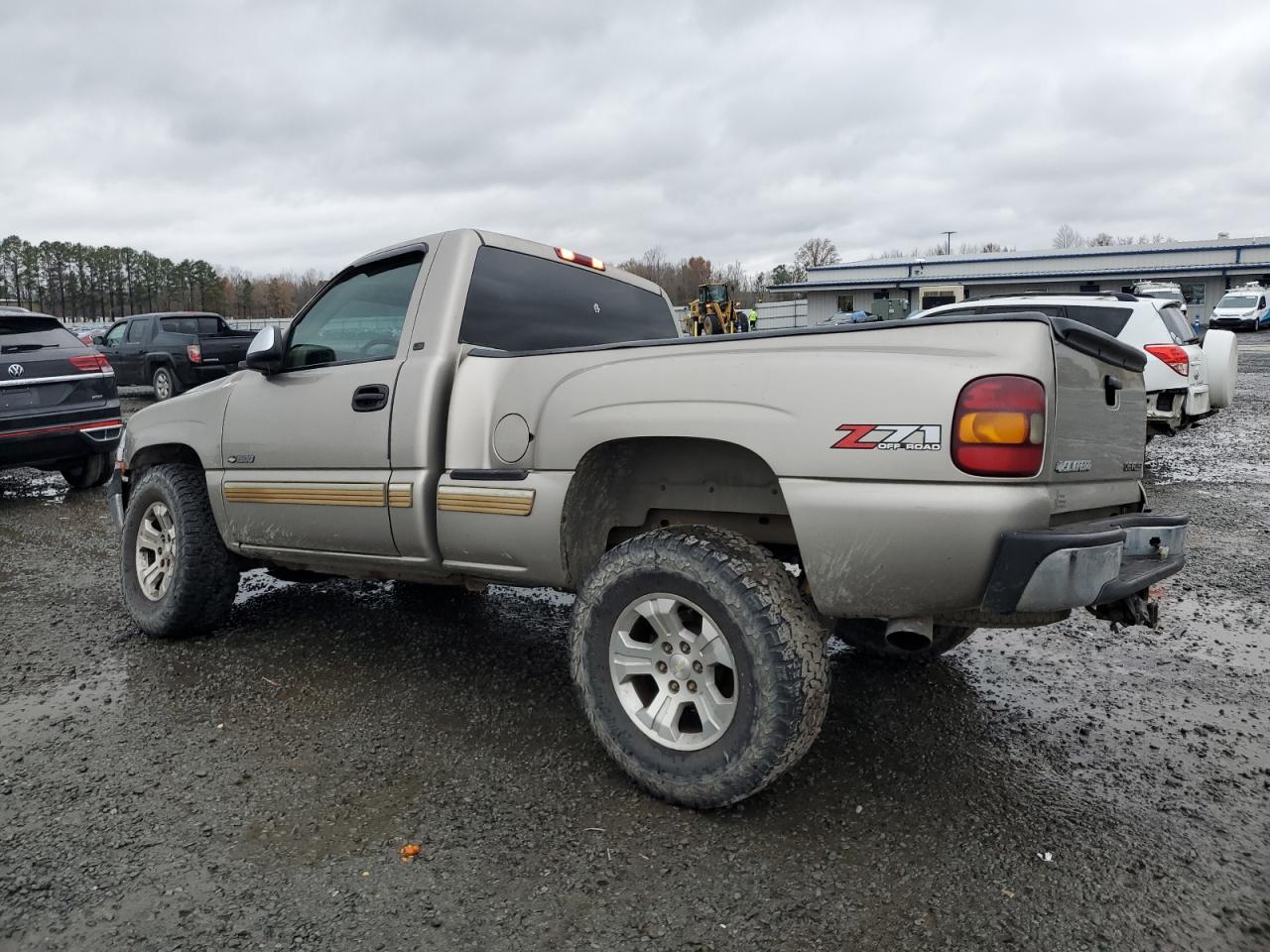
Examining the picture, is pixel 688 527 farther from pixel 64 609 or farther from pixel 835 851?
pixel 64 609

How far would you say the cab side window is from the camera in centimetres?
373

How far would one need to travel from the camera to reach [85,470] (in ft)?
29.5

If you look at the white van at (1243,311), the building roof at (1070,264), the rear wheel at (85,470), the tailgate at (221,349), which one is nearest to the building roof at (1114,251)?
the building roof at (1070,264)

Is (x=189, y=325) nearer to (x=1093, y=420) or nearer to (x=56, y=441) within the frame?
(x=56, y=441)

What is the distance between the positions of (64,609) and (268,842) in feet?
10.6

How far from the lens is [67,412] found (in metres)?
7.95

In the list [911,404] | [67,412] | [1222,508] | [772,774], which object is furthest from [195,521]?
[1222,508]

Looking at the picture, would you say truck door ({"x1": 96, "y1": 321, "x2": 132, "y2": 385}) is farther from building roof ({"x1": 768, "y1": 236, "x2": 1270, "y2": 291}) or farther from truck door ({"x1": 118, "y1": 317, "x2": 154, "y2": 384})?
building roof ({"x1": 768, "y1": 236, "x2": 1270, "y2": 291})

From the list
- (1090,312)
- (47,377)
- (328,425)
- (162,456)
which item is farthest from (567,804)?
(1090,312)

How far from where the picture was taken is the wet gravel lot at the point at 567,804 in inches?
87.7

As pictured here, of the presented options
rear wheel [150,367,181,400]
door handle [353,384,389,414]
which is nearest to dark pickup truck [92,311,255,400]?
rear wheel [150,367,181,400]

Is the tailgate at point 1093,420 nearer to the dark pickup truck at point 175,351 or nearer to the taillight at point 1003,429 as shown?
the taillight at point 1003,429

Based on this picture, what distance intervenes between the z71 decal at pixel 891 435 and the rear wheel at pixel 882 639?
4.73 feet

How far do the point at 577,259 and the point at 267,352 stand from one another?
1500 millimetres
